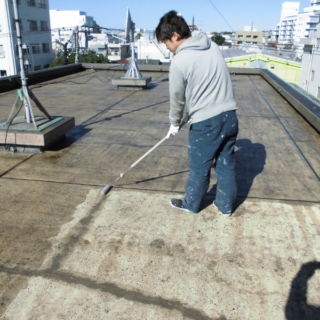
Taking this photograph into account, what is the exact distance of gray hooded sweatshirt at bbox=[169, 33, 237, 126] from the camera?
249 cm

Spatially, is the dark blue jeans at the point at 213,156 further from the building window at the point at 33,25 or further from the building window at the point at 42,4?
the building window at the point at 42,4

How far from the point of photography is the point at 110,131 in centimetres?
514

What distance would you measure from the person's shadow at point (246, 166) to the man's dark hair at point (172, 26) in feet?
4.73

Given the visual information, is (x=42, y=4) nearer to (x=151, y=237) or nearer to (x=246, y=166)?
(x=246, y=166)

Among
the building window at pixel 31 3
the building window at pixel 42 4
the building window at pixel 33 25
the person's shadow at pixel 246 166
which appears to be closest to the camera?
the person's shadow at pixel 246 166

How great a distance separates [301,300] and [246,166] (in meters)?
2.04

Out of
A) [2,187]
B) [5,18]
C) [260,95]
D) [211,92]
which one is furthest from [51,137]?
[5,18]

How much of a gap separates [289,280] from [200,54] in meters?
1.64

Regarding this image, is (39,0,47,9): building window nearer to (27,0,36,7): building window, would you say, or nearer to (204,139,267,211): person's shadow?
(27,0,36,7): building window

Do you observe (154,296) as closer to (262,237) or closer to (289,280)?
(289,280)

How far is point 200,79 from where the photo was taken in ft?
8.24

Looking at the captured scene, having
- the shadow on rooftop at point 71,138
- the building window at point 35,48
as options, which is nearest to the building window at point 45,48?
the building window at point 35,48

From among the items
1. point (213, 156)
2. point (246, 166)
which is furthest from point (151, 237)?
point (246, 166)

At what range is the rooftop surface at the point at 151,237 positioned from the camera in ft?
6.30
